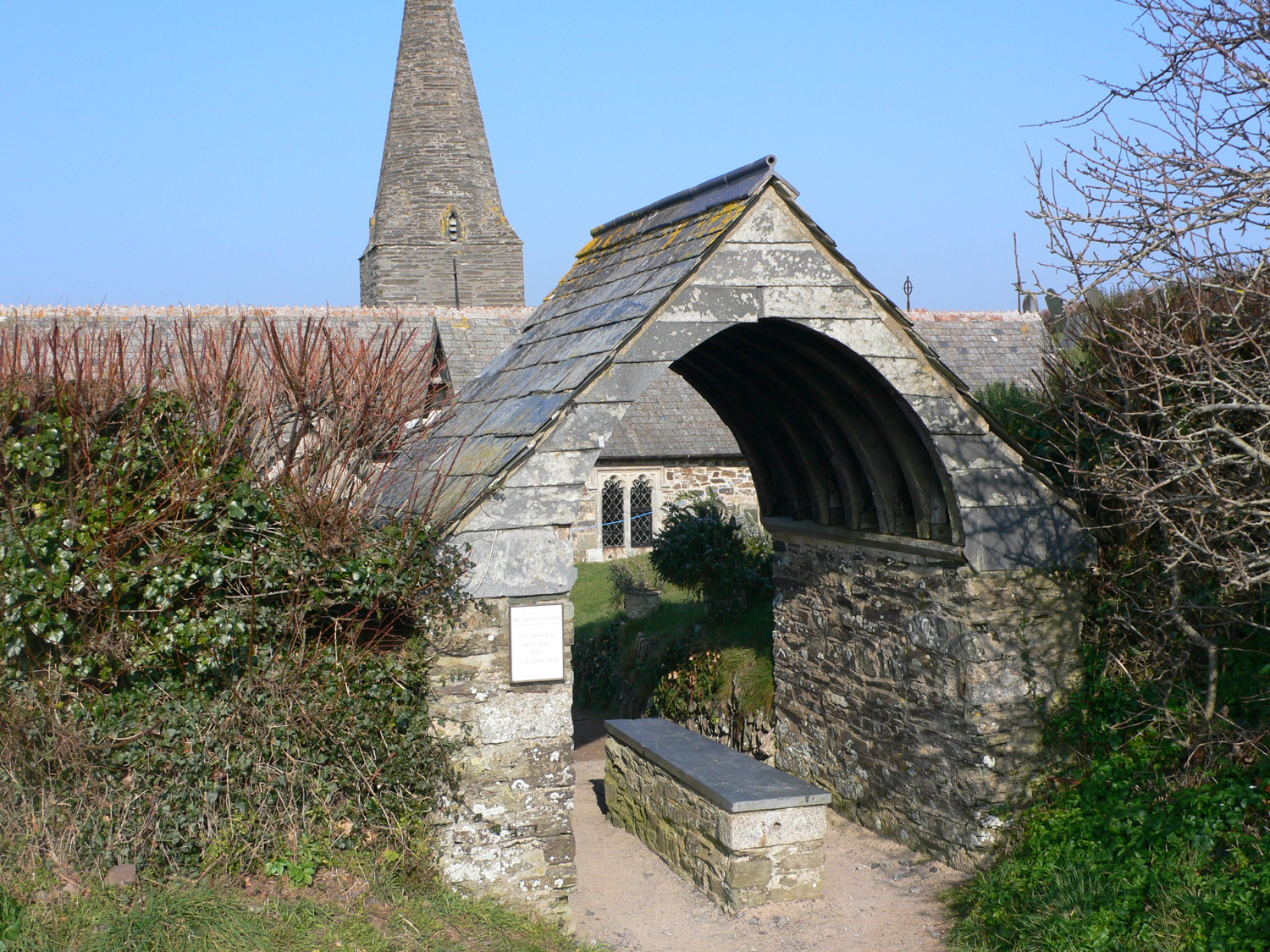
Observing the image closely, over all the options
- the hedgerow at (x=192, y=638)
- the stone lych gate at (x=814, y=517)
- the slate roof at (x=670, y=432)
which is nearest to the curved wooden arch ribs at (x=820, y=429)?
the stone lych gate at (x=814, y=517)

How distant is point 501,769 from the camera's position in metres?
5.26

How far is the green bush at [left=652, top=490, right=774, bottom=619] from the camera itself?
10.9 meters

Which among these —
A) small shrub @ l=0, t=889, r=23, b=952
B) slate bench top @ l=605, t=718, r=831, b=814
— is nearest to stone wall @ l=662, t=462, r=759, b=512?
slate bench top @ l=605, t=718, r=831, b=814

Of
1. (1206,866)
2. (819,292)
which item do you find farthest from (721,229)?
(1206,866)

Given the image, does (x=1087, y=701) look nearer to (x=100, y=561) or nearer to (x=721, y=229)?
(x=721, y=229)

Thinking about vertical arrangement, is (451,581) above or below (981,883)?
above

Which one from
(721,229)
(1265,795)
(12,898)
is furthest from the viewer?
(721,229)

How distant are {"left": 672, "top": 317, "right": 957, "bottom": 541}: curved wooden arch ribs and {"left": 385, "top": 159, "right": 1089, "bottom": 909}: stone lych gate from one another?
0.07 ft

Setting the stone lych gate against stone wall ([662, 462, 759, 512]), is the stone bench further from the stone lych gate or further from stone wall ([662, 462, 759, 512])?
stone wall ([662, 462, 759, 512])

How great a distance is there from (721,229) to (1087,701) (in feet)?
11.7

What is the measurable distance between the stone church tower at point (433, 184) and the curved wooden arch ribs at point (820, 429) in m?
21.1

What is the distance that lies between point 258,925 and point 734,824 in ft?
8.75

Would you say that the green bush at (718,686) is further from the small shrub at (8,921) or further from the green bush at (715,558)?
the small shrub at (8,921)

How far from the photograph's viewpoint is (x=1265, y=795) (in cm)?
463
